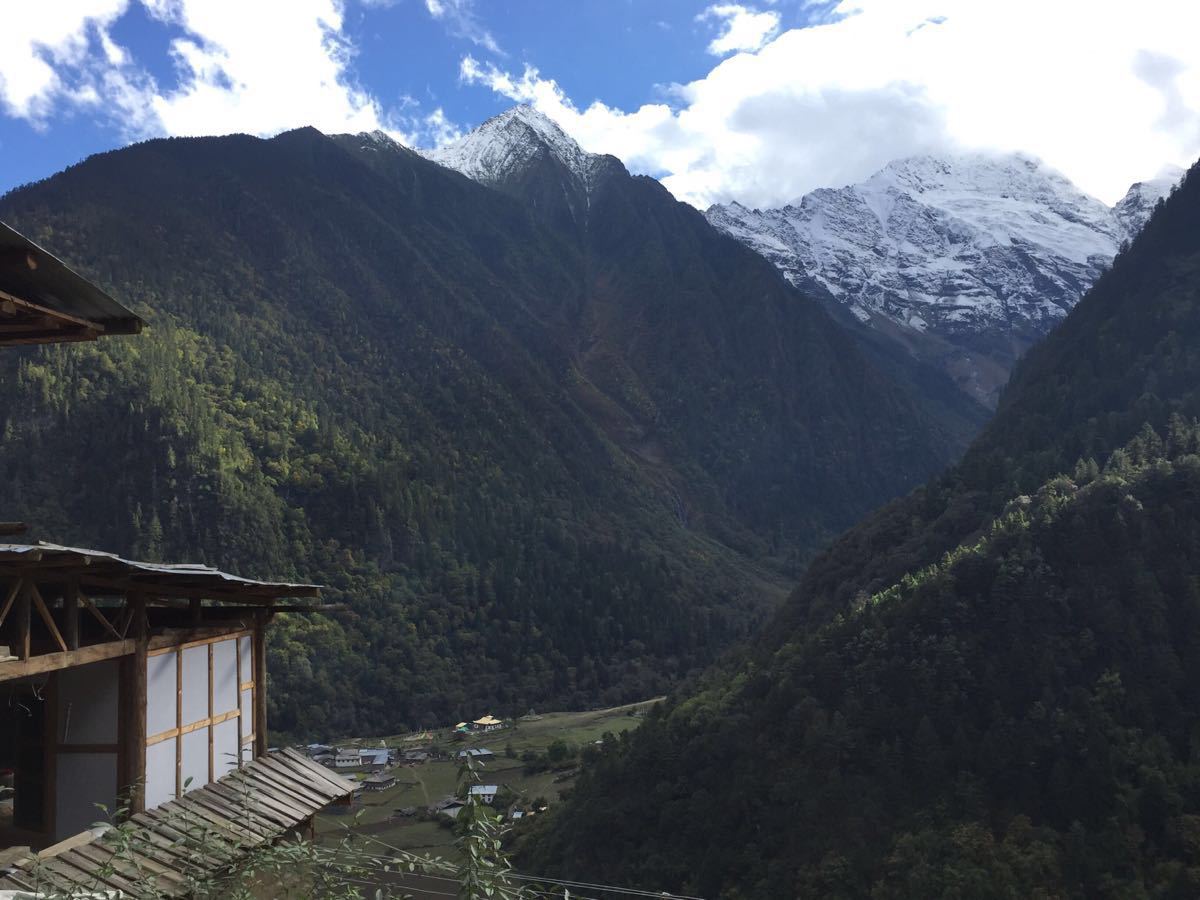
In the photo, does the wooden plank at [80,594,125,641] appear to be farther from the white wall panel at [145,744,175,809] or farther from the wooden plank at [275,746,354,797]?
the wooden plank at [275,746,354,797]

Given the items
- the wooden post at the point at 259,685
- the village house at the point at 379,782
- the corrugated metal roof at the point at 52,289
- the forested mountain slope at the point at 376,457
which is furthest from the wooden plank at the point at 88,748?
the forested mountain slope at the point at 376,457

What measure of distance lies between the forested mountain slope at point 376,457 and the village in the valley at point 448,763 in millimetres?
8752

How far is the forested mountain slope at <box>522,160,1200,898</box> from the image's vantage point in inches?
1421

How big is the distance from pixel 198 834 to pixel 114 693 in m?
1.92

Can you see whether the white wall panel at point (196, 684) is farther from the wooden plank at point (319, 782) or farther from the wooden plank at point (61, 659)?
the wooden plank at point (319, 782)

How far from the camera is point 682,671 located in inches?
4284

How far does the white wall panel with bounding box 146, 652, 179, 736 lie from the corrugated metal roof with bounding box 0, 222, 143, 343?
449 cm

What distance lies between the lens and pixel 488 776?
61656mm

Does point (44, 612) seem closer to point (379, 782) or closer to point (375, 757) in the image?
point (379, 782)

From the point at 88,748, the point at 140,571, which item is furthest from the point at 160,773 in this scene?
the point at 140,571

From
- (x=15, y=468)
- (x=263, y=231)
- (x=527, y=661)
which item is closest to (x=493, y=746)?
(x=527, y=661)

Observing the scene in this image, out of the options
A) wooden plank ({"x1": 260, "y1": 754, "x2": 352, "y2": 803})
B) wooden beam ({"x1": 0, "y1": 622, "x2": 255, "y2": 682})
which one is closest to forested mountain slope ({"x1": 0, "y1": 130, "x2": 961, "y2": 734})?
wooden plank ({"x1": 260, "y1": 754, "x2": 352, "y2": 803})

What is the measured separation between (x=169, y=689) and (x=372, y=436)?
122929 mm

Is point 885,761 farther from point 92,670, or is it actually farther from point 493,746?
point 493,746
